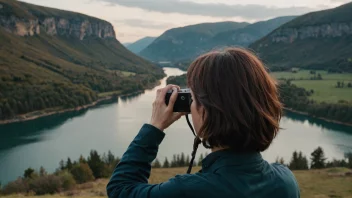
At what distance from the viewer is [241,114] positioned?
68.0 inches

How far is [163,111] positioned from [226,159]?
43cm

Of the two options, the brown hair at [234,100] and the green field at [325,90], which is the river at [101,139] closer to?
the green field at [325,90]

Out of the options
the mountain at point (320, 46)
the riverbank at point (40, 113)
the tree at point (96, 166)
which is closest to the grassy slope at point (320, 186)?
the tree at point (96, 166)

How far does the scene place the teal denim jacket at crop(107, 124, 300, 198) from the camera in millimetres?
1640

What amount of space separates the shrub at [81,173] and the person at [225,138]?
3080 centimetres

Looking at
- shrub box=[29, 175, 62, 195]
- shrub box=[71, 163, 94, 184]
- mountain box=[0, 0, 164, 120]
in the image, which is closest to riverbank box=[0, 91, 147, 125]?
mountain box=[0, 0, 164, 120]

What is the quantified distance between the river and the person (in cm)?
3854

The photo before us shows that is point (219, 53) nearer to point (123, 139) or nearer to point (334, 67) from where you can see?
point (123, 139)

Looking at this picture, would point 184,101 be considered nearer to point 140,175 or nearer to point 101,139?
point 140,175

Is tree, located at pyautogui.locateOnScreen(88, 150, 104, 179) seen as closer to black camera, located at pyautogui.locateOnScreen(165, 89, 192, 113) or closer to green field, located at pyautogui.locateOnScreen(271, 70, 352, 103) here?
black camera, located at pyautogui.locateOnScreen(165, 89, 192, 113)

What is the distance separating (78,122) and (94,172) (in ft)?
108

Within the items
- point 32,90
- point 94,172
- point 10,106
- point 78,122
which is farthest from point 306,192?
point 32,90

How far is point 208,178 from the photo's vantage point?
1665 mm

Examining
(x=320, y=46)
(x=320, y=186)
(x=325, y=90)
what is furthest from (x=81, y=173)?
(x=320, y=46)
